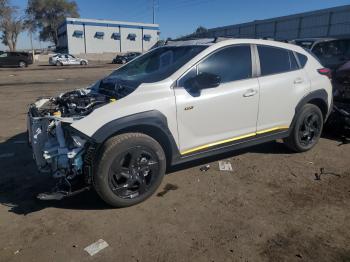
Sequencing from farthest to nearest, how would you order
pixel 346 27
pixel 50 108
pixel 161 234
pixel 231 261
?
pixel 346 27
pixel 50 108
pixel 161 234
pixel 231 261

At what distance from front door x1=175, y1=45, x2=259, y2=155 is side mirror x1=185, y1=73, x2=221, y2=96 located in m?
0.02

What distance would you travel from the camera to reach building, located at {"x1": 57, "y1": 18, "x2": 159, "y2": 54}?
6519 centimetres

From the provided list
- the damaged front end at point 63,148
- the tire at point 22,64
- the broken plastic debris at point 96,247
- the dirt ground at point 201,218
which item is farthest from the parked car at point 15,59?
the broken plastic debris at point 96,247

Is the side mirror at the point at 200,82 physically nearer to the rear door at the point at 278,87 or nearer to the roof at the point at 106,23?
the rear door at the point at 278,87

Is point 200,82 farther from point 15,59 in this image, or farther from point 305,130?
point 15,59

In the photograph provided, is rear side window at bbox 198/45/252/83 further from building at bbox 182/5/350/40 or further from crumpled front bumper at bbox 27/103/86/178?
building at bbox 182/5/350/40

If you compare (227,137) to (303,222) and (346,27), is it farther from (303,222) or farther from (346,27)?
(346,27)

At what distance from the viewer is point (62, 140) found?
3.58 m

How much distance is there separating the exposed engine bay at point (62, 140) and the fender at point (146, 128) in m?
0.21

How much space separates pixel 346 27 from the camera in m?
29.3

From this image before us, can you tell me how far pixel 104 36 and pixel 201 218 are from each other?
69.5m

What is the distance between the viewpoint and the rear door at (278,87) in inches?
183

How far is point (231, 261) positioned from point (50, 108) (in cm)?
274

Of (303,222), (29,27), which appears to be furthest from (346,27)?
(29,27)
